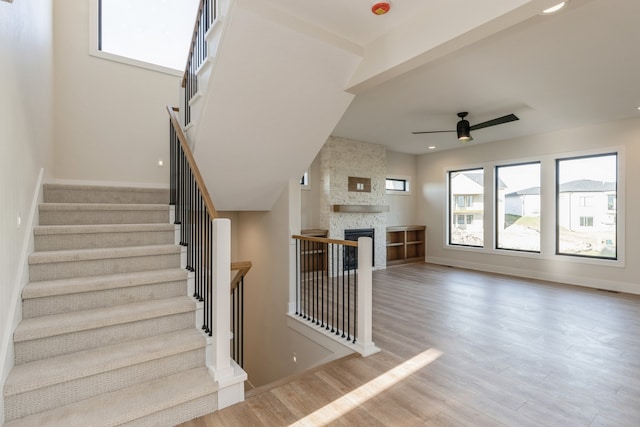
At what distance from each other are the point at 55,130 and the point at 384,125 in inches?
191

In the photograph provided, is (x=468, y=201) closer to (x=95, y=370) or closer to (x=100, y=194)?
(x=100, y=194)

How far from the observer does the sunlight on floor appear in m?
2.09

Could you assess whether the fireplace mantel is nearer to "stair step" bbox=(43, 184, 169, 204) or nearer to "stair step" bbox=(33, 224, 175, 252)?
"stair step" bbox=(43, 184, 169, 204)

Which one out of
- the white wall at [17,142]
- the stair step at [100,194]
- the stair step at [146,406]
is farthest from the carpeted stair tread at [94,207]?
the stair step at [146,406]

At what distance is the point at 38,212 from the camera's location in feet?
9.18

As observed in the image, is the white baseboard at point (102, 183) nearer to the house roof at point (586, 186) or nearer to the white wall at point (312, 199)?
the white wall at point (312, 199)

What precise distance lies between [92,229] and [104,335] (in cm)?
103

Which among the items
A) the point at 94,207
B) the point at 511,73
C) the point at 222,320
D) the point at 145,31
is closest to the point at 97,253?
the point at 94,207

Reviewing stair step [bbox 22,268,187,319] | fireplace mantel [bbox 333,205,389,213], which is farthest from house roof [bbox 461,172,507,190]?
stair step [bbox 22,268,187,319]

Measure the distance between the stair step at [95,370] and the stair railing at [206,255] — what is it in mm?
211

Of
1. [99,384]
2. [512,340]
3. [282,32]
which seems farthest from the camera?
[512,340]

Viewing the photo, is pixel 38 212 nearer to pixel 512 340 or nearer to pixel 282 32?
pixel 282 32

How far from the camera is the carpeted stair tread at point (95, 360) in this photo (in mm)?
1779

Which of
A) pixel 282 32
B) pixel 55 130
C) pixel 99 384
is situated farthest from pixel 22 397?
pixel 55 130
